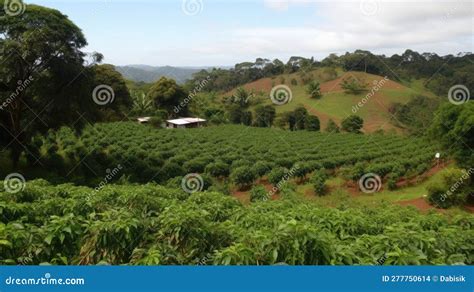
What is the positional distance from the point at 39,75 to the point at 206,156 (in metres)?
10.9

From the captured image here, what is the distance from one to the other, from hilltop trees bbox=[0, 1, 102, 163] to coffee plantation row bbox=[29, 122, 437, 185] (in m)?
2.35

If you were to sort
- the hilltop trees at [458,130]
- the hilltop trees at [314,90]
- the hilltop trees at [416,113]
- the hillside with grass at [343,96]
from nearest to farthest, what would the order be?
the hilltop trees at [458,130], the hilltop trees at [416,113], the hillside with grass at [343,96], the hilltop trees at [314,90]

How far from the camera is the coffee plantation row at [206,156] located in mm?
21422

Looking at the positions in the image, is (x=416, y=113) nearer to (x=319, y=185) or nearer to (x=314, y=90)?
(x=314, y=90)

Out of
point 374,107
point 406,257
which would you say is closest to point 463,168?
point 406,257

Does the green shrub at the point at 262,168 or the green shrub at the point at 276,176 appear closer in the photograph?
the green shrub at the point at 276,176

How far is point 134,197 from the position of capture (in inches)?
264

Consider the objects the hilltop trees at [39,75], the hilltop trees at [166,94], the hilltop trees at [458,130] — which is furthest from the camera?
the hilltop trees at [166,94]

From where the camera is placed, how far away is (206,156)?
25422mm

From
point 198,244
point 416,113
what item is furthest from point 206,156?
point 416,113

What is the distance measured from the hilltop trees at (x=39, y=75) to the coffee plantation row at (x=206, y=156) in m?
2.35

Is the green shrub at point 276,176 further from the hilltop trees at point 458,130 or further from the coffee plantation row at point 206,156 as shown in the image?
the hilltop trees at point 458,130

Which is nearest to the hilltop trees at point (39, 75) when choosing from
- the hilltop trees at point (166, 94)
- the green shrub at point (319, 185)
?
the green shrub at point (319, 185)

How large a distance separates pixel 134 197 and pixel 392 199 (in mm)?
17668
